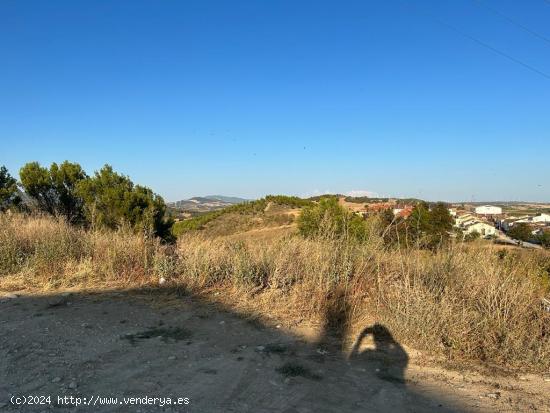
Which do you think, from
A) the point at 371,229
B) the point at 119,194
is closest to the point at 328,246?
the point at 371,229

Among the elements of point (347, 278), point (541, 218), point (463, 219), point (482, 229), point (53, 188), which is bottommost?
point (347, 278)

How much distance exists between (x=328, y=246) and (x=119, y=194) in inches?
425

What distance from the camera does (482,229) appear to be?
6859mm

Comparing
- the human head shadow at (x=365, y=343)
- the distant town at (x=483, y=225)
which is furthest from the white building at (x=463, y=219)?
the human head shadow at (x=365, y=343)

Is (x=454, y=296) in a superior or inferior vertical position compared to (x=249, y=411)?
superior

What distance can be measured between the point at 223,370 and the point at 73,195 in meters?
12.8

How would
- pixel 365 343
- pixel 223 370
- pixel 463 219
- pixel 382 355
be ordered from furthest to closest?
pixel 463 219 → pixel 365 343 → pixel 382 355 → pixel 223 370

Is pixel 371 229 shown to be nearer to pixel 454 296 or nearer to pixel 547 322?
pixel 454 296

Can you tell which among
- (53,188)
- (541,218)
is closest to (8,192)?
(53,188)

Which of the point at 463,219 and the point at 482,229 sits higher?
the point at 463,219

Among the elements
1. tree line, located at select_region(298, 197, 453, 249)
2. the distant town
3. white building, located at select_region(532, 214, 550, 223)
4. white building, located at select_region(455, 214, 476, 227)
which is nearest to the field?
tree line, located at select_region(298, 197, 453, 249)

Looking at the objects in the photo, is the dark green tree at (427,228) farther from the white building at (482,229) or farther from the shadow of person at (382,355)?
the shadow of person at (382,355)

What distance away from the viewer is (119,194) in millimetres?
15180

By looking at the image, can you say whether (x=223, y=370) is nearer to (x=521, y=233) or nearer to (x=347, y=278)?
(x=347, y=278)
